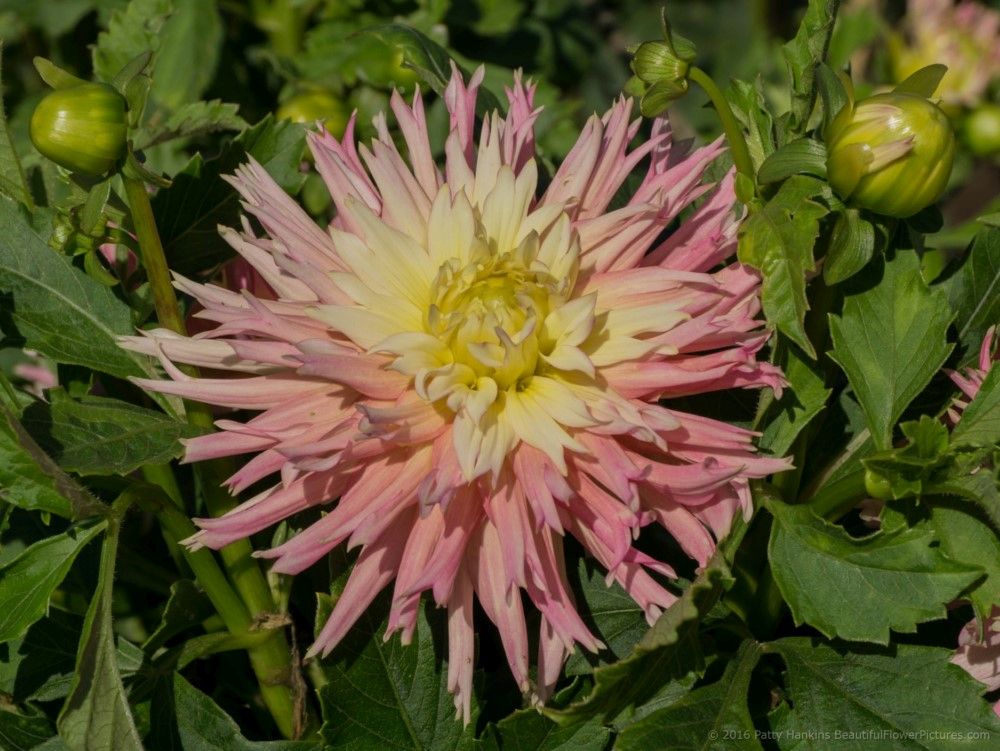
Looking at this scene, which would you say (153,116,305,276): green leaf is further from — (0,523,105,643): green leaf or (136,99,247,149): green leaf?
(0,523,105,643): green leaf

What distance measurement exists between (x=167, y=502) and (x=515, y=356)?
0.32m

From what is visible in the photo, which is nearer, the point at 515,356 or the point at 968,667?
the point at 515,356

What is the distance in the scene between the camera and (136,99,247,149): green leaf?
3.55 feet

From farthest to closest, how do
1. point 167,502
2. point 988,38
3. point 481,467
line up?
point 988,38 < point 167,502 < point 481,467

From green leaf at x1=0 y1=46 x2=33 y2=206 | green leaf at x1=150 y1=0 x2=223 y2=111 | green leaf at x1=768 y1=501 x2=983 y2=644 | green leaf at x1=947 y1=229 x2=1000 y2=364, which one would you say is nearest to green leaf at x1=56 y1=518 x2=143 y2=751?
green leaf at x1=0 y1=46 x2=33 y2=206

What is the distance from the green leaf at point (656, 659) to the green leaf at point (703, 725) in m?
0.02

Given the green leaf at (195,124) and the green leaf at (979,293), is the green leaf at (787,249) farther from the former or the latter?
the green leaf at (195,124)

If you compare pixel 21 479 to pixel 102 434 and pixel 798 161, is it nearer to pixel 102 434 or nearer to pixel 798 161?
pixel 102 434

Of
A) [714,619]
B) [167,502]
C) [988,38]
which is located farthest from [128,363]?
[988,38]

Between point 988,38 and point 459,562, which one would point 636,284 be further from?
point 988,38

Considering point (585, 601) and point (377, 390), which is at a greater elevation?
point (377, 390)

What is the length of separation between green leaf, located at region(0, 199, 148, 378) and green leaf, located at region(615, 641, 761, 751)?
521mm

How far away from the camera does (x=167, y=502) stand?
934mm

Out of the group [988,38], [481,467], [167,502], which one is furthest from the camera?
[988,38]
